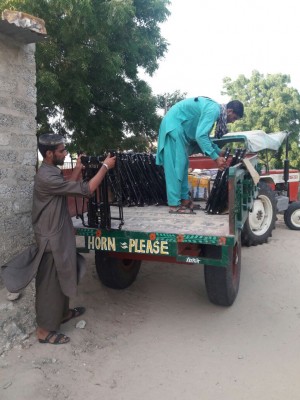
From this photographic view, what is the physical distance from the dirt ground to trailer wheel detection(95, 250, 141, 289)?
11 cm

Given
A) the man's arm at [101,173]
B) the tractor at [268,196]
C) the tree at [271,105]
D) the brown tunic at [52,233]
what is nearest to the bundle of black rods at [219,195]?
the man's arm at [101,173]

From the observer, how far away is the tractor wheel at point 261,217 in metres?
6.67

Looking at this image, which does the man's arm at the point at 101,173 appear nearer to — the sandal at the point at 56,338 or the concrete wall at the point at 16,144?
the concrete wall at the point at 16,144

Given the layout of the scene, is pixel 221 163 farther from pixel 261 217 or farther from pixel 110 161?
pixel 261 217

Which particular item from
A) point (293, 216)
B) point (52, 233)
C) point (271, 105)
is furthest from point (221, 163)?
point (271, 105)

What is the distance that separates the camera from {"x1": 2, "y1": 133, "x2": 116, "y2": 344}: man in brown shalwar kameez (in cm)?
294

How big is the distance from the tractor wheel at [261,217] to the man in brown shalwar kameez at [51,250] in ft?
13.9

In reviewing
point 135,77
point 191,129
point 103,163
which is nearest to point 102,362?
point 103,163

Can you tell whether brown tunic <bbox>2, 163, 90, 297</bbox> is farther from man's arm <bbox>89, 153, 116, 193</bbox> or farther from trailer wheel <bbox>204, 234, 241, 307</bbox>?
trailer wheel <bbox>204, 234, 241, 307</bbox>

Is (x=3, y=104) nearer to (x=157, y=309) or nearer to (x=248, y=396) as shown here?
(x=157, y=309)

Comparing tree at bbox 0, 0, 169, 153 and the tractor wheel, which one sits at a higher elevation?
tree at bbox 0, 0, 169, 153

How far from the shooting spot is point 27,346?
304 cm

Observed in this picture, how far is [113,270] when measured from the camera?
4203mm

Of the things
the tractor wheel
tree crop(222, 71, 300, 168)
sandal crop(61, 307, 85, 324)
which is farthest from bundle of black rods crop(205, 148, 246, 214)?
tree crop(222, 71, 300, 168)
